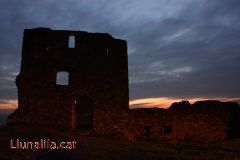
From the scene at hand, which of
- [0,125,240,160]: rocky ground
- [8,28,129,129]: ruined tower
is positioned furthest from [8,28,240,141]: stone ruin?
[0,125,240,160]: rocky ground

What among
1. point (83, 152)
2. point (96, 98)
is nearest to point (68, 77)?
point (96, 98)

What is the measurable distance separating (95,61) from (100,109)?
2.67 meters

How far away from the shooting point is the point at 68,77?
16938mm

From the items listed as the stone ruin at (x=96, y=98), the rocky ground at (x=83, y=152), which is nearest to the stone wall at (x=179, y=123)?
the stone ruin at (x=96, y=98)

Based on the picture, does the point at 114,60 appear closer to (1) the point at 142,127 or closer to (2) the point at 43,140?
(1) the point at 142,127

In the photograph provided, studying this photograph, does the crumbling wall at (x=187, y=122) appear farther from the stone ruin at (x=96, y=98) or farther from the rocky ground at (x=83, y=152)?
the rocky ground at (x=83, y=152)

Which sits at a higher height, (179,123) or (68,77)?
(68,77)

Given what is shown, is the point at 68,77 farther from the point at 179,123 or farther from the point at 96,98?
the point at 179,123

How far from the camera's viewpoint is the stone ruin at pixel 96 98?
1644cm

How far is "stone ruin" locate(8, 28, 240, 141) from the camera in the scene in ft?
53.9

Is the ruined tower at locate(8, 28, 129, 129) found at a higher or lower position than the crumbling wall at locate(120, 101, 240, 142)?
higher

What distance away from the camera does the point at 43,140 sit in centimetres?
1309

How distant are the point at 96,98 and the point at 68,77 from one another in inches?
75.1

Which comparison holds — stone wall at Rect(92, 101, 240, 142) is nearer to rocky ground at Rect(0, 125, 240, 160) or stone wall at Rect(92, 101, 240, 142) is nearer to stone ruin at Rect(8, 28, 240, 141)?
stone ruin at Rect(8, 28, 240, 141)
